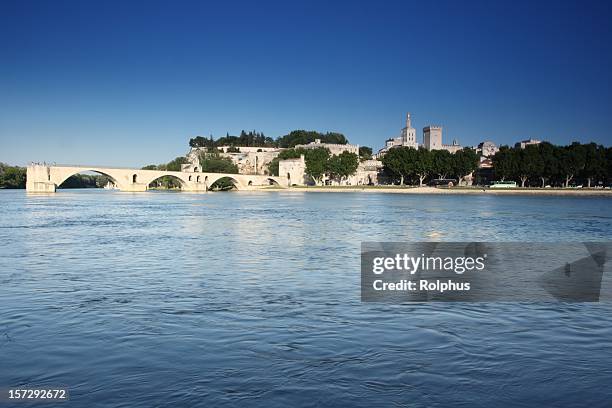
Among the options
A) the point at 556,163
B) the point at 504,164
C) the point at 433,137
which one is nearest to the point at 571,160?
the point at 556,163

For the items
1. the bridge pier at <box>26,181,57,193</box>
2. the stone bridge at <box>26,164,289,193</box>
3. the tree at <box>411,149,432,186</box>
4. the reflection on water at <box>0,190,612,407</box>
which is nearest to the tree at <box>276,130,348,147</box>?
the stone bridge at <box>26,164,289,193</box>

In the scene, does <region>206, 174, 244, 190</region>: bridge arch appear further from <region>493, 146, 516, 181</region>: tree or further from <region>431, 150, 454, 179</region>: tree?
<region>493, 146, 516, 181</region>: tree

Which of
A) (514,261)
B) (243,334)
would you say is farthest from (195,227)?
(243,334)

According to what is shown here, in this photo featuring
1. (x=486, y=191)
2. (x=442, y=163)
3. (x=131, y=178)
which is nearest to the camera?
(x=131, y=178)

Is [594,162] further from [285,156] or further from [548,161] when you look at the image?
[285,156]

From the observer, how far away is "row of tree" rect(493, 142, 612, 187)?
3969 inches

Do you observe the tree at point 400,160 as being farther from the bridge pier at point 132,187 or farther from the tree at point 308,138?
the tree at point 308,138

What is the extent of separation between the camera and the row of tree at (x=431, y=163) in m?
114

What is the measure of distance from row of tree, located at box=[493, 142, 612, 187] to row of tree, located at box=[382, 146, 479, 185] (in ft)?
19.9

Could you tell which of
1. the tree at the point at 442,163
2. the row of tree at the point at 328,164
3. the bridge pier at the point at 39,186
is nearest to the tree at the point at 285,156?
the row of tree at the point at 328,164

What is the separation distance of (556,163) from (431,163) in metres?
22.1

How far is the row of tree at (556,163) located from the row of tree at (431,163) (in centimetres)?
607

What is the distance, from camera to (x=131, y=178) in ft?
322

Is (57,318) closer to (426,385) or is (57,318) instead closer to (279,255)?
(426,385)
